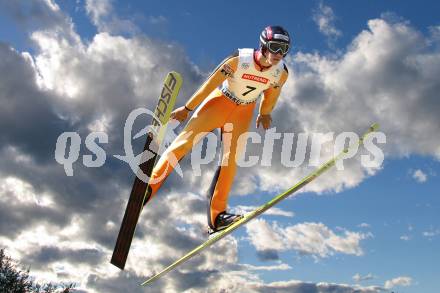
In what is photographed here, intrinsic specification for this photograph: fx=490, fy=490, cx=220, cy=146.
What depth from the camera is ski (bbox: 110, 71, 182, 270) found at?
29.9 feet

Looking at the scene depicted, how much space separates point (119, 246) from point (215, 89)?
145 inches

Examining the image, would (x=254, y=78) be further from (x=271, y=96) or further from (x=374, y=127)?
(x=374, y=127)

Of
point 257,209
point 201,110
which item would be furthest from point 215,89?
point 257,209

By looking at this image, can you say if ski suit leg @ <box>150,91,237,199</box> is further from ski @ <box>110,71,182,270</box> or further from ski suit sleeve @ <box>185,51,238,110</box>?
ski @ <box>110,71,182,270</box>

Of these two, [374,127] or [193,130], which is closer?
[374,127]

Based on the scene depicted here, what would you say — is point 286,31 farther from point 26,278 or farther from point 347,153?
point 26,278

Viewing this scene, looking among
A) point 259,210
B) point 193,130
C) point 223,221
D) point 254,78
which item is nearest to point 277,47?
point 254,78

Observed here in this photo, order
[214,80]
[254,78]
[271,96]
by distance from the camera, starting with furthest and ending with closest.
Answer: [271,96], [254,78], [214,80]

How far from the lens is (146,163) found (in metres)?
9.23

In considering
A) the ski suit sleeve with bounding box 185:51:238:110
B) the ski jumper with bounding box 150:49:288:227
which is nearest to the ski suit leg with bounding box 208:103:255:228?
the ski jumper with bounding box 150:49:288:227

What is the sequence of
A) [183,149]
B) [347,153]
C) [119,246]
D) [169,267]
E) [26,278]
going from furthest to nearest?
1. [26,278]
2. [169,267]
3. [183,149]
4. [119,246]
5. [347,153]

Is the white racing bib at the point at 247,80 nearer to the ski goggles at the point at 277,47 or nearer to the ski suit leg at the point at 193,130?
the ski suit leg at the point at 193,130

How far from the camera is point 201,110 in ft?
32.9

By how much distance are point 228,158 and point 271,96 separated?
1659mm
